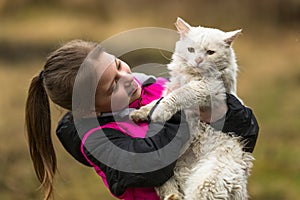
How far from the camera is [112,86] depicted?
2.18m

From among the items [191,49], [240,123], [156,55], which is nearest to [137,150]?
[240,123]

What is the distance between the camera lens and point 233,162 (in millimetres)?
2189

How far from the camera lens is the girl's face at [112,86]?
2174 mm

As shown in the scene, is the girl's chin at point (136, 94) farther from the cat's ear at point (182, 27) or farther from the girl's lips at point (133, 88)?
the cat's ear at point (182, 27)

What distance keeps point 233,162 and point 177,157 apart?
0.67 feet

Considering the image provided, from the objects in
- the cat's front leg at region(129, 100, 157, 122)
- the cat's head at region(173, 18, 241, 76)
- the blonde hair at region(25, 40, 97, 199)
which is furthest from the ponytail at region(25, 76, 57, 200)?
the cat's head at region(173, 18, 241, 76)

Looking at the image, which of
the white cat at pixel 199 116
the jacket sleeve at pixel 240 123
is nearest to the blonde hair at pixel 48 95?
the white cat at pixel 199 116

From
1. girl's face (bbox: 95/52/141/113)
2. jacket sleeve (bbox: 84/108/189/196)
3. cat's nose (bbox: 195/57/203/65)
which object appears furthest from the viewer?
cat's nose (bbox: 195/57/203/65)

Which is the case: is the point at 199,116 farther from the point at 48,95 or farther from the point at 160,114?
the point at 48,95

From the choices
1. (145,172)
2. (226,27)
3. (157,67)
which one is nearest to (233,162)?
(145,172)

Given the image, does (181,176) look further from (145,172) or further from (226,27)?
(226,27)

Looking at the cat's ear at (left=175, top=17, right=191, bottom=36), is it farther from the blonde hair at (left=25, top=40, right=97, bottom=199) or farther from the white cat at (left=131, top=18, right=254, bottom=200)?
the blonde hair at (left=25, top=40, right=97, bottom=199)

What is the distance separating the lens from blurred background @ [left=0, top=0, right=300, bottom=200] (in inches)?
215

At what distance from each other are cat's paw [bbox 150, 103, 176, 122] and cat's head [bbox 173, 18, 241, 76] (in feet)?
0.80
